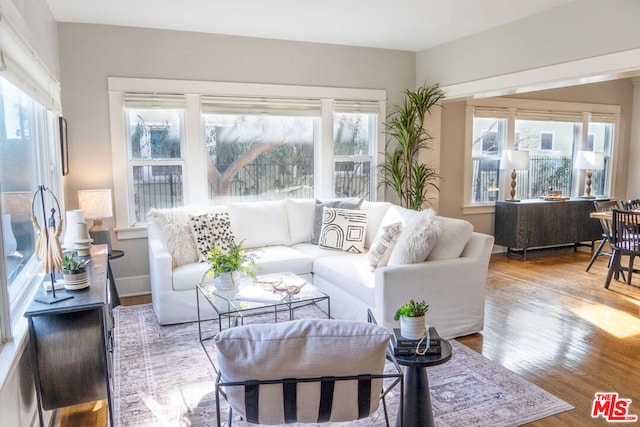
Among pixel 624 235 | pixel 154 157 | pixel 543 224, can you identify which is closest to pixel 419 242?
pixel 624 235

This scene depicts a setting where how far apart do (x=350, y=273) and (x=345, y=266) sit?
0.19m

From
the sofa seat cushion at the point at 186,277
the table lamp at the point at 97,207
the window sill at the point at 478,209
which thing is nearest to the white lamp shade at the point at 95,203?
the table lamp at the point at 97,207

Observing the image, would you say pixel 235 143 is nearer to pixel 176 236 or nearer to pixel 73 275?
pixel 176 236

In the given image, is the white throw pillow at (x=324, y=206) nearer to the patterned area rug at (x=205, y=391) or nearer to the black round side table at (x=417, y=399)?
the patterned area rug at (x=205, y=391)

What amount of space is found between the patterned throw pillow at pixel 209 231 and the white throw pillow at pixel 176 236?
0.16ft

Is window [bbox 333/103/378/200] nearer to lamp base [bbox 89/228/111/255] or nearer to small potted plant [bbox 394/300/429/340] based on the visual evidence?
lamp base [bbox 89/228/111/255]

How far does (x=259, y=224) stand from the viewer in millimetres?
4660

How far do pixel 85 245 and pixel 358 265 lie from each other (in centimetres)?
204

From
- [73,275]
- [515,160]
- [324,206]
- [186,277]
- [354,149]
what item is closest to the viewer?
[73,275]

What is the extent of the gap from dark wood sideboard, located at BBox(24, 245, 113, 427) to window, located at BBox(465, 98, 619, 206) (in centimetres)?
517

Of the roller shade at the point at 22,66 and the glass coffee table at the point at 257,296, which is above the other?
the roller shade at the point at 22,66

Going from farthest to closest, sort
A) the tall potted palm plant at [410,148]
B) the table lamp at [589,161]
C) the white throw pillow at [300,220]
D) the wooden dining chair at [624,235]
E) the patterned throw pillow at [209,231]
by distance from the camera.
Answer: the table lamp at [589,161], the tall potted palm plant at [410,148], the white throw pillow at [300,220], the wooden dining chair at [624,235], the patterned throw pillow at [209,231]

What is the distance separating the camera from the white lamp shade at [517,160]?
6.21 metres

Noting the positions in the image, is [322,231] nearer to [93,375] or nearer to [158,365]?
[158,365]
